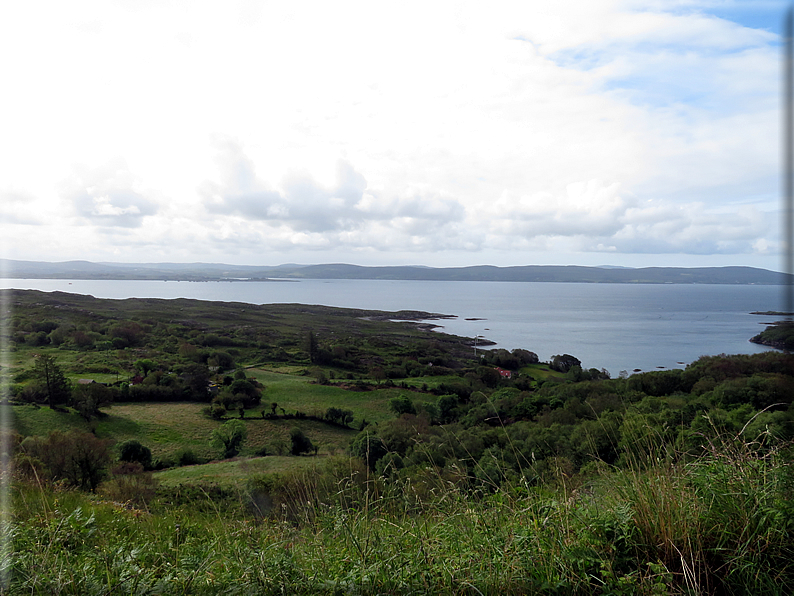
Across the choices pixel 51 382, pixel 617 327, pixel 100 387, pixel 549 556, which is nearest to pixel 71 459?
pixel 51 382

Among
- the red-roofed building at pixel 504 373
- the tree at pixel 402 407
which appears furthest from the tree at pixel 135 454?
the red-roofed building at pixel 504 373

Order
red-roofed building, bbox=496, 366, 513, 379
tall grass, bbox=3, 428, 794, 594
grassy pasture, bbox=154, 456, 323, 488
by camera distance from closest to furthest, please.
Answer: tall grass, bbox=3, 428, 794, 594
grassy pasture, bbox=154, 456, 323, 488
red-roofed building, bbox=496, 366, 513, 379

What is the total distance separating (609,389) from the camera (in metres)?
27.2

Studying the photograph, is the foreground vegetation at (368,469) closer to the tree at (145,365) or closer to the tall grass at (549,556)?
the tall grass at (549,556)

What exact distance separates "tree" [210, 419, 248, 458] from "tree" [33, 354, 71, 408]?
7.78 meters

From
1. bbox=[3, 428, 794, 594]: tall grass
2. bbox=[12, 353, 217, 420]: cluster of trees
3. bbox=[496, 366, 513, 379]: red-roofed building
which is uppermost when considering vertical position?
bbox=[3, 428, 794, 594]: tall grass

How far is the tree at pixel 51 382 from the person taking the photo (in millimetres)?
20391

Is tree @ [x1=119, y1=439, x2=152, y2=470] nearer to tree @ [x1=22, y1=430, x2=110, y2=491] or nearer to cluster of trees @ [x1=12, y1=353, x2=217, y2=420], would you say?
tree @ [x1=22, y1=430, x2=110, y2=491]

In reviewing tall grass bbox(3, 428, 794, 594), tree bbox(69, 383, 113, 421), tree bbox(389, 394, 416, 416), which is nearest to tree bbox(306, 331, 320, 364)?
tree bbox(389, 394, 416, 416)

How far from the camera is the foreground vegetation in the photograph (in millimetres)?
2012

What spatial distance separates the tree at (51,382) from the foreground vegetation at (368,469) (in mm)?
127

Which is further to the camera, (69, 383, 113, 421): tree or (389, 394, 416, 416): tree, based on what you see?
(389, 394, 416, 416): tree

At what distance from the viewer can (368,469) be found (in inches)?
110

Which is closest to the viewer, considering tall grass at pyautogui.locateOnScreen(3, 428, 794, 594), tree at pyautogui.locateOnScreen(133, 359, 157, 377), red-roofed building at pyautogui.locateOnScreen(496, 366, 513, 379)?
tall grass at pyautogui.locateOnScreen(3, 428, 794, 594)
